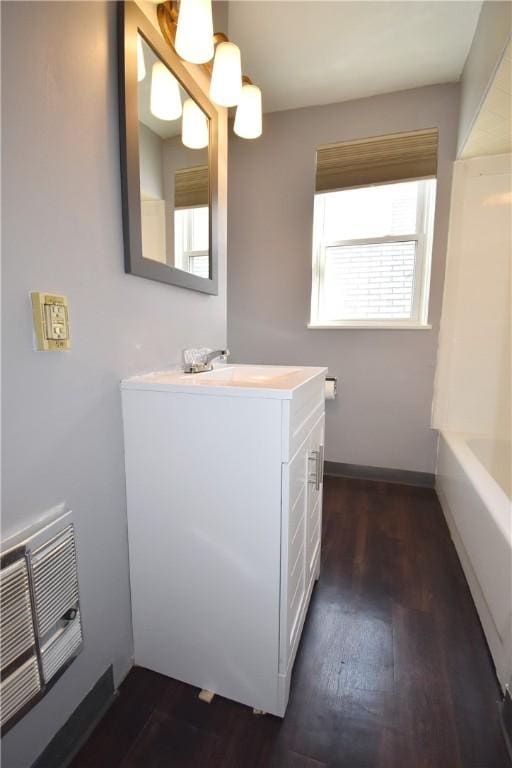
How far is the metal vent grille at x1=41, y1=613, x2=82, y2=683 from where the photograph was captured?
0.73 m

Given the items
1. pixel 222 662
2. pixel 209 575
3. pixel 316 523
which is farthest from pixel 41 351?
pixel 316 523

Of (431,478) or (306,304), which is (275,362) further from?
(431,478)

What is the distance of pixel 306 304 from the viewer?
97.2 inches

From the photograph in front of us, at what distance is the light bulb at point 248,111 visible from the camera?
1.36 meters

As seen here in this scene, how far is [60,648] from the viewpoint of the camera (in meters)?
0.77

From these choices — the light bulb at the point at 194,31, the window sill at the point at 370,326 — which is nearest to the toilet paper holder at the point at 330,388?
the window sill at the point at 370,326

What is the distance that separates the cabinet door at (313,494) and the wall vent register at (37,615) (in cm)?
69

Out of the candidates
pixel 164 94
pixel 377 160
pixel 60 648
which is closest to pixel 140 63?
pixel 164 94

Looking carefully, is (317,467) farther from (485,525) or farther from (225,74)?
(225,74)

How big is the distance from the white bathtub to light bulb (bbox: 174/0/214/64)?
5.73ft

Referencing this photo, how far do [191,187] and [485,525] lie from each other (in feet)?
5.62

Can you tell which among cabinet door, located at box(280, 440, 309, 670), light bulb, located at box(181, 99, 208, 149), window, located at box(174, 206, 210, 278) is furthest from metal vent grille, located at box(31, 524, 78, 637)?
light bulb, located at box(181, 99, 208, 149)

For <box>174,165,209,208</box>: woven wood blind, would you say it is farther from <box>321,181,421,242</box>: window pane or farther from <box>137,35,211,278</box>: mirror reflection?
<box>321,181,421,242</box>: window pane

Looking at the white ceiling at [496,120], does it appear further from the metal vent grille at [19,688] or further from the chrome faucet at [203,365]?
the metal vent grille at [19,688]
